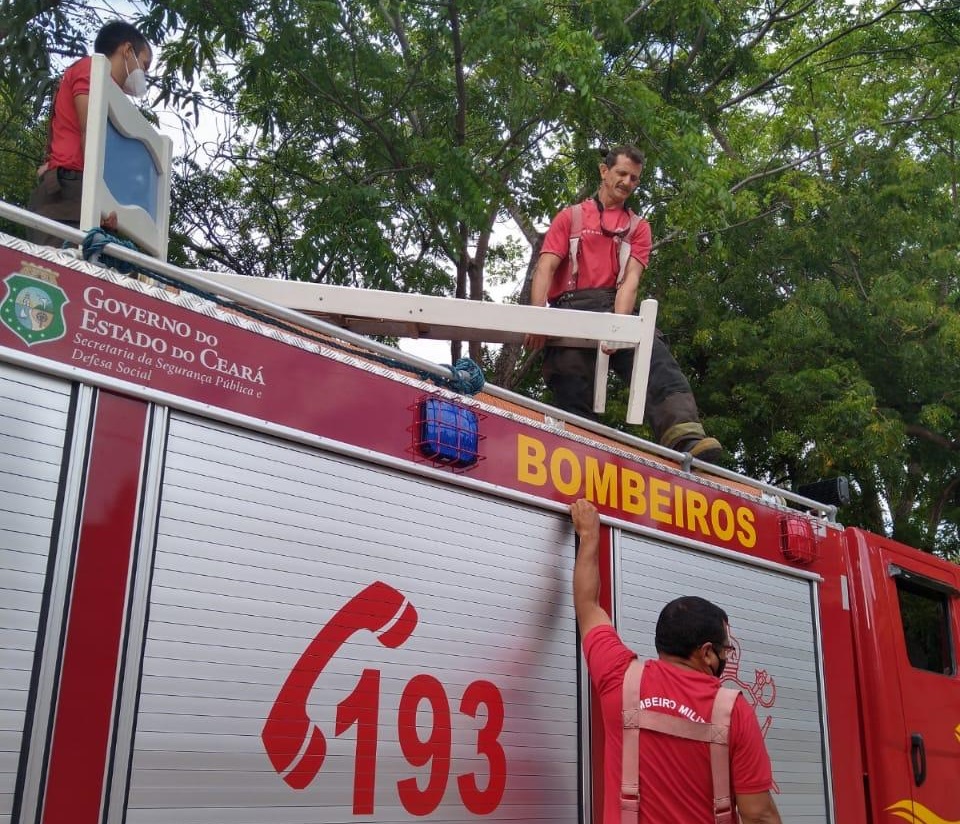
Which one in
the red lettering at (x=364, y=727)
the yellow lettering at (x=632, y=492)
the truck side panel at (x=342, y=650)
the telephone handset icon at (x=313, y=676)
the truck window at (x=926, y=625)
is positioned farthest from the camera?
→ the truck window at (x=926, y=625)

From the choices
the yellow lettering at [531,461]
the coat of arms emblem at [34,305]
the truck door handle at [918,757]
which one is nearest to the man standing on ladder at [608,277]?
the yellow lettering at [531,461]

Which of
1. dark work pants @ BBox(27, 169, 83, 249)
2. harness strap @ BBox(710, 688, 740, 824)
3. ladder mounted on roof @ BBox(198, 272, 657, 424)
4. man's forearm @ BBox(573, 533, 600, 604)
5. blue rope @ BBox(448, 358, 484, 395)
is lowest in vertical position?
harness strap @ BBox(710, 688, 740, 824)

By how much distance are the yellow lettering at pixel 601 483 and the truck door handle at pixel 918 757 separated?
2.30 m

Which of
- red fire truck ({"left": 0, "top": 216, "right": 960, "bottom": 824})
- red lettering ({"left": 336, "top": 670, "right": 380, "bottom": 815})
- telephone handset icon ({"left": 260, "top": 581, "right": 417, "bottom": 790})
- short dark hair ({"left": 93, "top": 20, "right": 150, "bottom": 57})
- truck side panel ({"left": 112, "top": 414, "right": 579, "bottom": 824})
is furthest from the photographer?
short dark hair ({"left": 93, "top": 20, "right": 150, "bottom": 57})

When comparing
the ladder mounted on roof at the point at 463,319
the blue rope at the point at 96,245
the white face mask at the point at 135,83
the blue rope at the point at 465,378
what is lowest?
the blue rope at the point at 96,245

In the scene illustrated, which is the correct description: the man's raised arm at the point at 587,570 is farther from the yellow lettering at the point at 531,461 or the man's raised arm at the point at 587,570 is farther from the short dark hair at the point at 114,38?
the short dark hair at the point at 114,38

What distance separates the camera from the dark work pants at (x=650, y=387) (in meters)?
5.06

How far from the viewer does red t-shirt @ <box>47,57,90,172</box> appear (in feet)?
12.6

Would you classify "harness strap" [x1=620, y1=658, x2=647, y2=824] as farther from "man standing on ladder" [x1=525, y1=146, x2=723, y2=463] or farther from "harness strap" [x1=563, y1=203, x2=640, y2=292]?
"harness strap" [x1=563, y1=203, x2=640, y2=292]

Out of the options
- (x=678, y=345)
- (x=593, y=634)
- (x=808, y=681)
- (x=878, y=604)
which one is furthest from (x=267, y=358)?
(x=678, y=345)

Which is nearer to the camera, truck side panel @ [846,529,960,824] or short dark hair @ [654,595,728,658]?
short dark hair @ [654,595,728,658]

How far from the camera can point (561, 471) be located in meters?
3.88

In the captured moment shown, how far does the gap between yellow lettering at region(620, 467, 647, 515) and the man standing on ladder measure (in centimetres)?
94

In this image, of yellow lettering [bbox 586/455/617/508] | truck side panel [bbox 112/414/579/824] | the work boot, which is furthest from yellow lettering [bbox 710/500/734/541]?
truck side panel [bbox 112/414/579/824]
